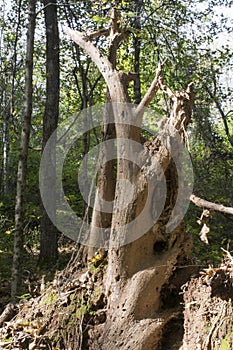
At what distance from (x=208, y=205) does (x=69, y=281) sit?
6.22 ft

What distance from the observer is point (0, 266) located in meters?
9.36

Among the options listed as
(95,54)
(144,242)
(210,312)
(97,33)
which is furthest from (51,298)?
(97,33)

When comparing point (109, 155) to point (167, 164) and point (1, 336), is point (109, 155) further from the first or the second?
point (1, 336)

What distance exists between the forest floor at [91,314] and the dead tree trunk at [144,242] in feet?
0.57

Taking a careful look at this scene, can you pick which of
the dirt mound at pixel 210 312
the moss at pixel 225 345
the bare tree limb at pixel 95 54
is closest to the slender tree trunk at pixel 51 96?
the bare tree limb at pixel 95 54

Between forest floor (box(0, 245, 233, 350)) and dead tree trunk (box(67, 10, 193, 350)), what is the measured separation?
6.9 inches

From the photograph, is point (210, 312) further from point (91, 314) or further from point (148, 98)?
point (148, 98)

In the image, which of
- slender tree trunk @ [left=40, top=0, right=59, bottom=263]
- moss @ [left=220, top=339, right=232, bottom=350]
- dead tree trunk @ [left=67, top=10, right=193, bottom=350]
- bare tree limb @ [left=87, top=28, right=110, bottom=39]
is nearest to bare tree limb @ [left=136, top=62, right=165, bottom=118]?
dead tree trunk @ [left=67, top=10, right=193, bottom=350]

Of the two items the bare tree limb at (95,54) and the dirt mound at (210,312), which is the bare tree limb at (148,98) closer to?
the bare tree limb at (95,54)

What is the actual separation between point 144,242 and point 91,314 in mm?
890

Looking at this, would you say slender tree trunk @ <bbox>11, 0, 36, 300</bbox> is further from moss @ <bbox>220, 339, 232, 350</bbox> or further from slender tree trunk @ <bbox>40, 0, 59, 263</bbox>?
moss @ <bbox>220, 339, 232, 350</bbox>

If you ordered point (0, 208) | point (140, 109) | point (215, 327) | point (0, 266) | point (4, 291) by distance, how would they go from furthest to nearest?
point (0, 208)
point (0, 266)
point (4, 291)
point (140, 109)
point (215, 327)

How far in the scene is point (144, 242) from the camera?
4273mm

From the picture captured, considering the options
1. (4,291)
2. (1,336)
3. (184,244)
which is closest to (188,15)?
(4,291)
